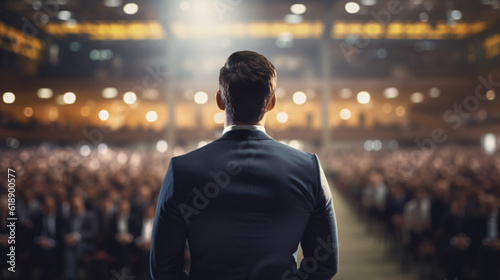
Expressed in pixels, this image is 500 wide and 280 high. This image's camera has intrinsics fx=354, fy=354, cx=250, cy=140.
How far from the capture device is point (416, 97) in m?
27.2

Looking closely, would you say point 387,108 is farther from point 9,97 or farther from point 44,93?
point 9,97

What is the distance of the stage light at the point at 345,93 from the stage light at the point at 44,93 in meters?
20.8

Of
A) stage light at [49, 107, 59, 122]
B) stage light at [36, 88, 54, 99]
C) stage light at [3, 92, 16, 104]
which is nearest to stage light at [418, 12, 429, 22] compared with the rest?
stage light at [36, 88, 54, 99]

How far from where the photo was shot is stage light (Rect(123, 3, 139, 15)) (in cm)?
2355

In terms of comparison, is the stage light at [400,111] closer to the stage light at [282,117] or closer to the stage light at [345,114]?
the stage light at [345,114]

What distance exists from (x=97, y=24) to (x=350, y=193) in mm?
25492

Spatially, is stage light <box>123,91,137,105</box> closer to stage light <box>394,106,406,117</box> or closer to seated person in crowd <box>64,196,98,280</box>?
seated person in crowd <box>64,196,98,280</box>

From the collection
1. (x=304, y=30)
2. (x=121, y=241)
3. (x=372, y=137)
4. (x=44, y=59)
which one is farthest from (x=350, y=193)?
(x=44, y=59)

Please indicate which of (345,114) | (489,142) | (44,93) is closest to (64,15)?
(44,93)

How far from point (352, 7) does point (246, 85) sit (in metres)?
24.5

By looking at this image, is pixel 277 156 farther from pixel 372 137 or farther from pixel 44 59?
pixel 44 59

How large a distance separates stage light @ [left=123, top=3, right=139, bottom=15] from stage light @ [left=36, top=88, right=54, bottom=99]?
25.3 feet

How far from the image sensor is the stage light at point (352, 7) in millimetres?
22683

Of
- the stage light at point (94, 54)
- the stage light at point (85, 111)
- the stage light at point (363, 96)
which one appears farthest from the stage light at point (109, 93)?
the stage light at point (363, 96)
